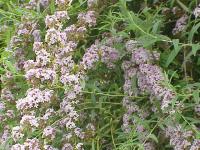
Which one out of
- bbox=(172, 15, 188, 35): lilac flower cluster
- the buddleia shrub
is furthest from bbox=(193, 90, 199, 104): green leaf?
bbox=(172, 15, 188, 35): lilac flower cluster

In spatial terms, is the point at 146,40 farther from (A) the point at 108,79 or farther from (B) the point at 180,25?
(A) the point at 108,79

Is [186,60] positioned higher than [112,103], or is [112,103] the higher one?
[186,60]

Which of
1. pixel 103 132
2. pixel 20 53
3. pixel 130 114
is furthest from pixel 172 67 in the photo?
pixel 20 53

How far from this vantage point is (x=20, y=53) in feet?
6.74

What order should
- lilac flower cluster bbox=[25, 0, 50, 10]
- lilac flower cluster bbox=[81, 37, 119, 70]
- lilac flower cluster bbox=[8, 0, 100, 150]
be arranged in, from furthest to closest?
lilac flower cluster bbox=[25, 0, 50, 10] < lilac flower cluster bbox=[81, 37, 119, 70] < lilac flower cluster bbox=[8, 0, 100, 150]

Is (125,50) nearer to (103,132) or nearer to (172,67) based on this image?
(172,67)

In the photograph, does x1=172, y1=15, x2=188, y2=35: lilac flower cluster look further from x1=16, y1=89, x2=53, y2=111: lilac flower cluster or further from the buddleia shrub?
x1=16, y1=89, x2=53, y2=111: lilac flower cluster

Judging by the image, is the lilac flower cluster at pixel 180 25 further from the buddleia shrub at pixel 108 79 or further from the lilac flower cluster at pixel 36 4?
the lilac flower cluster at pixel 36 4

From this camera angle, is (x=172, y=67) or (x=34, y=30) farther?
(x=34, y=30)

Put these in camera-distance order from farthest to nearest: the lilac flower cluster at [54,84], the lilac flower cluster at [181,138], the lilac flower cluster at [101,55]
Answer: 1. the lilac flower cluster at [101,55]
2. the lilac flower cluster at [54,84]
3. the lilac flower cluster at [181,138]

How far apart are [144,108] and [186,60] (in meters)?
0.23

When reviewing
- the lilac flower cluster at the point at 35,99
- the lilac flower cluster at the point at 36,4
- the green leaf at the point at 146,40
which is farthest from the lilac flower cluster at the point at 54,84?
the lilac flower cluster at the point at 36,4

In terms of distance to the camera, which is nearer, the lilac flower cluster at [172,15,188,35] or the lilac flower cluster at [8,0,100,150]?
the lilac flower cluster at [8,0,100,150]

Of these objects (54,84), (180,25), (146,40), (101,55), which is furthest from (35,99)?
(180,25)
